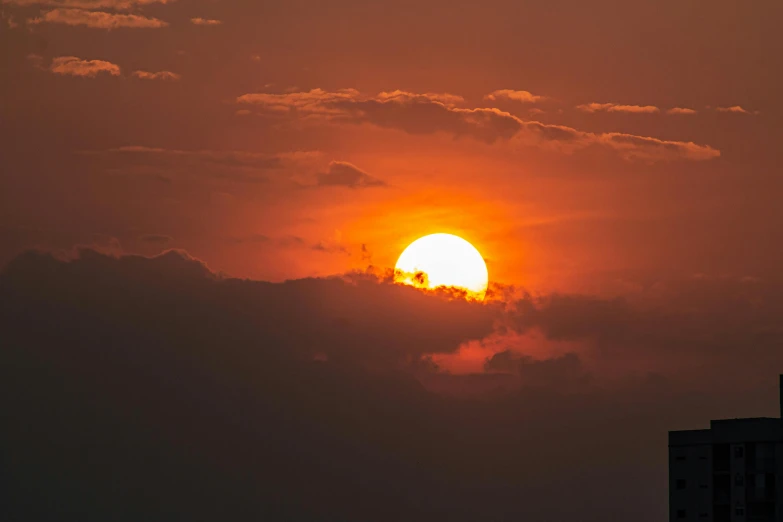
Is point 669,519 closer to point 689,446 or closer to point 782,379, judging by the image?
point 689,446

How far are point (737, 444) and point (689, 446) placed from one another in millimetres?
5713

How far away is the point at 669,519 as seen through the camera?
152250 mm

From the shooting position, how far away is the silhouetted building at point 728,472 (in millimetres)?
144875

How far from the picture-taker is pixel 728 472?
14838cm

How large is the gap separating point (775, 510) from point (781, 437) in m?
6.35

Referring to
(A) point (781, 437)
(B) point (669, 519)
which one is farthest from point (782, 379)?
(B) point (669, 519)

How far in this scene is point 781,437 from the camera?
144250mm

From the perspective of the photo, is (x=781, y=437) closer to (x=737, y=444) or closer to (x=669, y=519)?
(x=737, y=444)

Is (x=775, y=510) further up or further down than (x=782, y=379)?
further down

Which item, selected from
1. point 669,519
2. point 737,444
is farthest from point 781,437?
point 669,519

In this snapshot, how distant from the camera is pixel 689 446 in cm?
15188

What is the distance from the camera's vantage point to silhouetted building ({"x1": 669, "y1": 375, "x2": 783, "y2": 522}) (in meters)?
145

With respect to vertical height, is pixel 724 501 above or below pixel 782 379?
below

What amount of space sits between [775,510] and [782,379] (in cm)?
1153
